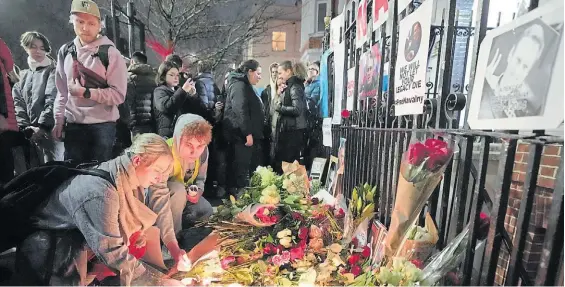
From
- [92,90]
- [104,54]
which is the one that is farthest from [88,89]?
[104,54]

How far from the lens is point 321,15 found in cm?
204

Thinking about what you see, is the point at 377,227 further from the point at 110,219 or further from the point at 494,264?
the point at 110,219

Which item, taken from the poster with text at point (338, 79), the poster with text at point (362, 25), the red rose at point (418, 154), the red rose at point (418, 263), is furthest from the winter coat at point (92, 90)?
the poster with text at point (338, 79)

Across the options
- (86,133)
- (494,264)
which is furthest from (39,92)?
(494,264)

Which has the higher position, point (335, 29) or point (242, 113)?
point (335, 29)

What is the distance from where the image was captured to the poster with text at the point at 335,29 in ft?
7.84

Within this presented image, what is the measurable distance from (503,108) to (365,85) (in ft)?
4.30

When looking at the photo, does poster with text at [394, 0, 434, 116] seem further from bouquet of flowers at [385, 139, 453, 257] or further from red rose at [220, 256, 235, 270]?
red rose at [220, 256, 235, 270]

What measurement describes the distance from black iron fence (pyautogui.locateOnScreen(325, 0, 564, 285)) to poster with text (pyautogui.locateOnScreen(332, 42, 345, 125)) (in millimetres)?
437

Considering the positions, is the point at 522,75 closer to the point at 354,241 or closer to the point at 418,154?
the point at 418,154

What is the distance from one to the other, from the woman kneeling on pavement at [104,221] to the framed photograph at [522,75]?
1.06 m

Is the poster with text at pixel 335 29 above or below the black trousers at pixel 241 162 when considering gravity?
above

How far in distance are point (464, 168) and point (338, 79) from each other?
1647 mm

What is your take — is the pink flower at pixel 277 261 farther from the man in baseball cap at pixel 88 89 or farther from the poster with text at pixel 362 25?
the poster with text at pixel 362 25
